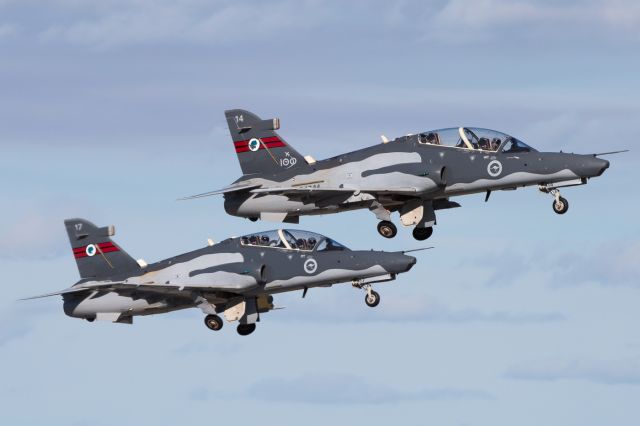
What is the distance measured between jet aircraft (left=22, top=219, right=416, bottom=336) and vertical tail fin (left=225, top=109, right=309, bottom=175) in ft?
13.3

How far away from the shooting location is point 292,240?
260 ft

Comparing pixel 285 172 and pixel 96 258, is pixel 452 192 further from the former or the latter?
pixel 96 258

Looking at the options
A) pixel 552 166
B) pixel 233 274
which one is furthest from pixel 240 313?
pixel 552 166

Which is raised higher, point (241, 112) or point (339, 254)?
point (241, 112)

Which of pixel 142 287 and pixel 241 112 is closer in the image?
pixel 142 287

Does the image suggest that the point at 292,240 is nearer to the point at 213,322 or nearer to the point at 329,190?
the point at 329,190

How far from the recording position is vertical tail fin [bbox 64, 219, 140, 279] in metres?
82.2

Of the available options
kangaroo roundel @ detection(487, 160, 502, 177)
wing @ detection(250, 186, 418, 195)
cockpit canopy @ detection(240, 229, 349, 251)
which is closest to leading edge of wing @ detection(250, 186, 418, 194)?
wing @ detection(250, 186, 418, 195)

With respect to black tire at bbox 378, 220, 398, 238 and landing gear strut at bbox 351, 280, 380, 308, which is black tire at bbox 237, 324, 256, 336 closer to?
landing gear strut at bbox 351, 280, 380, 308

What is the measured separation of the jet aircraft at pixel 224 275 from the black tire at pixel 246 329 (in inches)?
0.6

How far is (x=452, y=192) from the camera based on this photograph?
258ft

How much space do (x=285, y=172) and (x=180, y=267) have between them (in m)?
5.72

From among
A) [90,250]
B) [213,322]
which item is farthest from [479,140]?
[90,250]

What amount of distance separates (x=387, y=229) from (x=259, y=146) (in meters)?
6.78
